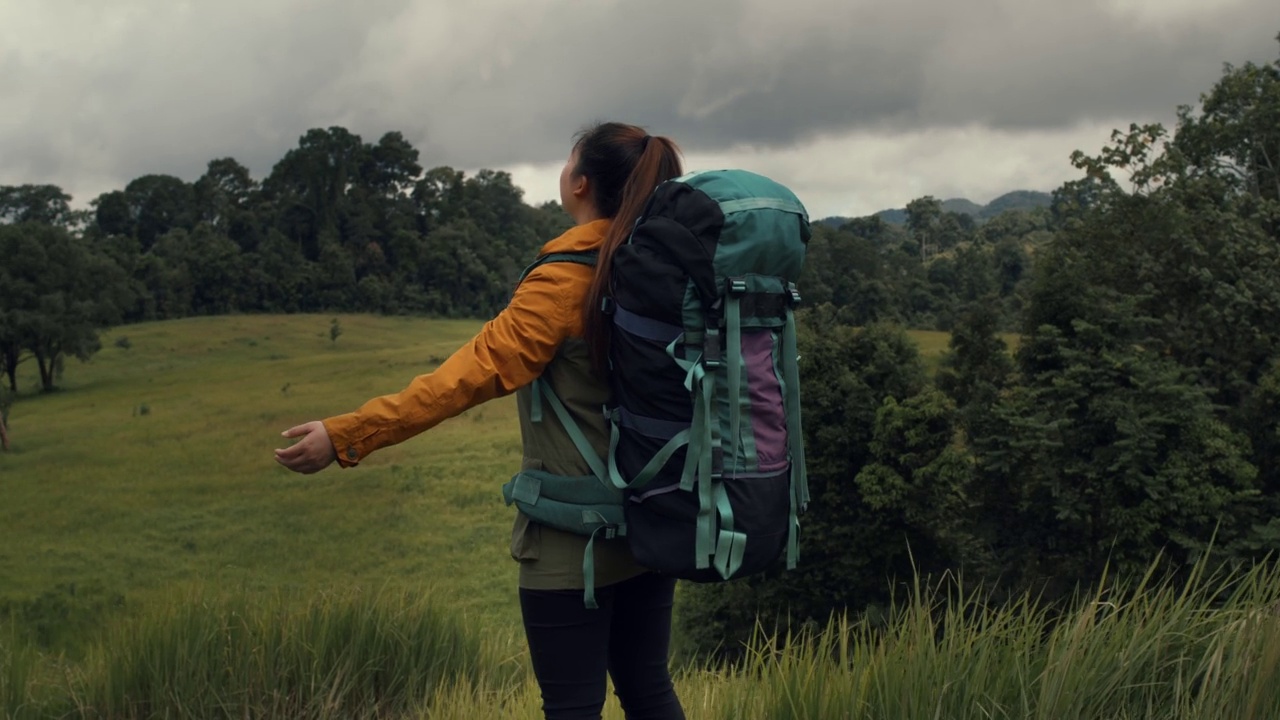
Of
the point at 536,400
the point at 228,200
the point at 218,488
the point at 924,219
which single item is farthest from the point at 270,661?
the point at 228,200

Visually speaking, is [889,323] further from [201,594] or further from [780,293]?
[780,293]

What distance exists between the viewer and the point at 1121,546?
1541 centimetres

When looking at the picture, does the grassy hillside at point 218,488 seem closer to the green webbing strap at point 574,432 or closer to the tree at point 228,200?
the tree at point 228,200

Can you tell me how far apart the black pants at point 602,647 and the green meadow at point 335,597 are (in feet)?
1.16

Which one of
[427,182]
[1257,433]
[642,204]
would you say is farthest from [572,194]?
[427,182]

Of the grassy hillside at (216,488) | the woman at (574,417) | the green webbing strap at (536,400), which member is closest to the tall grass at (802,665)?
the woman at (574,417)

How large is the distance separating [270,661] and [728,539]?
8.37 feet

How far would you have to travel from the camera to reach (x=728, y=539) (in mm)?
2037

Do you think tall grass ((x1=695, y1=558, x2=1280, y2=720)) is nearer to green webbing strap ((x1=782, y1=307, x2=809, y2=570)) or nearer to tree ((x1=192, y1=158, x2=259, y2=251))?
green webbing strap ((x1=782, y1=307, x2=809, y2=570))

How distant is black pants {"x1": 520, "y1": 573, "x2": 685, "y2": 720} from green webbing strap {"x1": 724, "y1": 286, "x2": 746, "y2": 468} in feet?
1.22

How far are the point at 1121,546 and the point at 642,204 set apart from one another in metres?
15.4

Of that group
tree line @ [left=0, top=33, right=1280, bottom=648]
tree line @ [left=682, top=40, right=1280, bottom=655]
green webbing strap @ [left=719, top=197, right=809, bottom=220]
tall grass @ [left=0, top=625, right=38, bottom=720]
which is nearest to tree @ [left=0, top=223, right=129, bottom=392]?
tree line @ [left=0, top=33, right=1280, bottom=648]

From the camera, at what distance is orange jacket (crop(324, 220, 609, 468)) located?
6.57 ft

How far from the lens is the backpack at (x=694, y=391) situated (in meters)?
2.02
